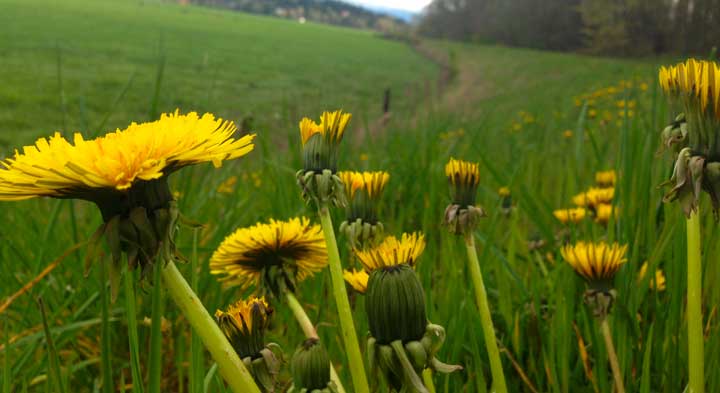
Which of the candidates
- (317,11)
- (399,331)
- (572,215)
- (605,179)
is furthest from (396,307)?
(317,11)

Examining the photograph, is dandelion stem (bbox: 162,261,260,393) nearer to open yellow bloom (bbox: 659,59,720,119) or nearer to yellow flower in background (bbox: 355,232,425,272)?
yellow flower in background (bbox: 355,232,425,272)

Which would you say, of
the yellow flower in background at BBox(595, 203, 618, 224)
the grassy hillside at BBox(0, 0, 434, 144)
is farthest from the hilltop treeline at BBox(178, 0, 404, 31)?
the yellow flower in background at BBox(595, 203, 618, 224)

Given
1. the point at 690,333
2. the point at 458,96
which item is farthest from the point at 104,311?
the point at 458,96

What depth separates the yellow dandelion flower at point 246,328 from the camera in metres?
0.68

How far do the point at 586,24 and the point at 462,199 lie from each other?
25771 mm

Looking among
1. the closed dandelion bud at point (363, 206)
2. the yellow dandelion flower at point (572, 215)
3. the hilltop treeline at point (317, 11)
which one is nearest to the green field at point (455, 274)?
the yellow dandelion flower at point (572, 215)

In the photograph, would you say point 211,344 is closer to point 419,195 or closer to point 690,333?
point 690,333

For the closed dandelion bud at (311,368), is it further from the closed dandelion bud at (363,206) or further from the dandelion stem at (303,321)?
the closed dandelion bud at (363,206)

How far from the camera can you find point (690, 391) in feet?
2.12

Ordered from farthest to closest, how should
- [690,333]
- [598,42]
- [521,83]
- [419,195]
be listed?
1. [598,42]
2. [521,83]
3. [419,195]
4. [690,333]

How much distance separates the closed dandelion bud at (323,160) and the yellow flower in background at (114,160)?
24 cm

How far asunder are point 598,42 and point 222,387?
2087 cm

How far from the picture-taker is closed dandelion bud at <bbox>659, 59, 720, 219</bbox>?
605mm

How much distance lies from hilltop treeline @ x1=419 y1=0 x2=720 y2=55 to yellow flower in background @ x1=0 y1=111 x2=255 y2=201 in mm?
2142
